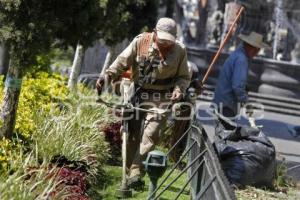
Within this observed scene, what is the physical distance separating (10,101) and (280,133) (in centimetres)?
945

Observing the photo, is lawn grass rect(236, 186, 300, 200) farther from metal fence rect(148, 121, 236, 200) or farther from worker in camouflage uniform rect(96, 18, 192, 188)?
worker in camouflage uniform rect(96, 18, 192, 188)

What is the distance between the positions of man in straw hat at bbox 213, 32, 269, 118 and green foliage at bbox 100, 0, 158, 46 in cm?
331

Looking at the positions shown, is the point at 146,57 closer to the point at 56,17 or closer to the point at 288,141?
the point at 56,17

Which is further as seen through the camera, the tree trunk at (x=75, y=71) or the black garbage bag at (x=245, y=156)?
the tree trunk at (x=75, y=71)

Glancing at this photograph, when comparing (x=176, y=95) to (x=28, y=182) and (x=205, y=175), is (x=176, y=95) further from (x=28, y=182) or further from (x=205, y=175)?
(x=28, y=182)

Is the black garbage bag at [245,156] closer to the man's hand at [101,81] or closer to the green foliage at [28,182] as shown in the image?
the man's hand at [101,81]

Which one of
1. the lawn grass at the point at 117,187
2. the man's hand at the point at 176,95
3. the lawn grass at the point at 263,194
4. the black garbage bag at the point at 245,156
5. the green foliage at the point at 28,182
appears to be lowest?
the lawn grass at the point at 263,194

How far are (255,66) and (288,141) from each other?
8.46 m

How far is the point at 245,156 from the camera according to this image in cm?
834

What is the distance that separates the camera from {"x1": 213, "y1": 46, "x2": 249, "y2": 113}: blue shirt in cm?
917

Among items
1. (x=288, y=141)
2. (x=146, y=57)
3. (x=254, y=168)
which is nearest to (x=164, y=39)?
(x=146, y=57)

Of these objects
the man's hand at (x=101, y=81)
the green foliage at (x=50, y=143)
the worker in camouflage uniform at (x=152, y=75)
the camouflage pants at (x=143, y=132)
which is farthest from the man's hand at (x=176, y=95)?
the green foliage at (x=50, y=143)

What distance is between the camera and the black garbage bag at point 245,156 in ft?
Answer: 27.2

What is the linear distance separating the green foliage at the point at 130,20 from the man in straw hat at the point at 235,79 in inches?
130
